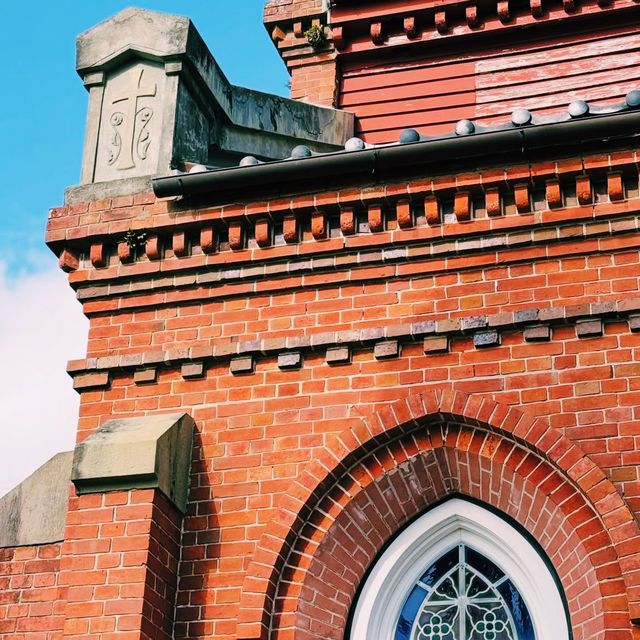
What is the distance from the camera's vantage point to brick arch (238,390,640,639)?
6562 mm

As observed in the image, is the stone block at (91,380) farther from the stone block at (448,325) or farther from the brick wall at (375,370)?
the stone block at (448,325)

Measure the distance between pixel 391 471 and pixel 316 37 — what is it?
5.52 metres

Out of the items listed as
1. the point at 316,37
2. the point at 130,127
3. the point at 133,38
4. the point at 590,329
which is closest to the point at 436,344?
the point at 590,329

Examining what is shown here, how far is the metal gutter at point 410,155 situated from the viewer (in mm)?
7129

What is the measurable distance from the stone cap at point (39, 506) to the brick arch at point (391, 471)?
149cm

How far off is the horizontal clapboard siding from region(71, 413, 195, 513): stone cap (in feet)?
13.6

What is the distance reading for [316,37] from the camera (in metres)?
11.2

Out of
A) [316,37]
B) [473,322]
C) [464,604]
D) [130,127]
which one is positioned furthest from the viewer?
[316,37]

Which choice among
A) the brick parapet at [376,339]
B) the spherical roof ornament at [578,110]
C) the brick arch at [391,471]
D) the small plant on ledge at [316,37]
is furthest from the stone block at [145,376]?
the small plant on ledge at [316,37]

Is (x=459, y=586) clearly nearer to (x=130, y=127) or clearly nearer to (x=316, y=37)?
(x=130, y=127)

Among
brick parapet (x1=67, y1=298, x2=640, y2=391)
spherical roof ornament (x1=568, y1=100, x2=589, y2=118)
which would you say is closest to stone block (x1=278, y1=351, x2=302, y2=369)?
brick parapet (x1=67, y1=298, x2=640, y2=391)

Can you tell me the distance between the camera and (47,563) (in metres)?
7.42

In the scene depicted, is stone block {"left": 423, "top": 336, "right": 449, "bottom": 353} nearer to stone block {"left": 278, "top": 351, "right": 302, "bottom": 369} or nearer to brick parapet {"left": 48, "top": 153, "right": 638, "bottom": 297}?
brick parapet {"left": 48, "top": 153, "right": 638, "bottom": 297}

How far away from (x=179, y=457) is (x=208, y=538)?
52cm
